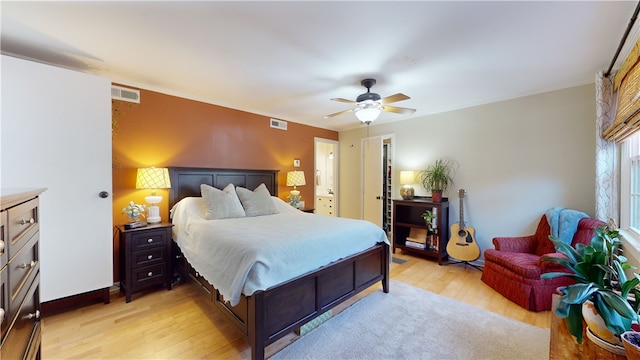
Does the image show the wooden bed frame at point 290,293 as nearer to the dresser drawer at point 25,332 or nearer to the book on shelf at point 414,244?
the dresser drawer at point 25,332

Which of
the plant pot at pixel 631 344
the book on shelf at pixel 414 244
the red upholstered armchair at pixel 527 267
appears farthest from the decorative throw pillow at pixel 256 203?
the plant pot at pixel 631 344

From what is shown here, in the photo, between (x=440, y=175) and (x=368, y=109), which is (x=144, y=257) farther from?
(x=440, y=175)

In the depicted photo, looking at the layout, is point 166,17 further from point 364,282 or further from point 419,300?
point 419,300

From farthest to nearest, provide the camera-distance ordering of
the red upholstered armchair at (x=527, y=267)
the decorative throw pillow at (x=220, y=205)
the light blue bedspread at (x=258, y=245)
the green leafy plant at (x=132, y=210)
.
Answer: the decorative throw pillow at (x=220, y=205) → the green leafy plant at (x=132, y=210) → the red upholstered armchair at (x=527, y=267) → the light blue bedspread at (x=258, y=245)

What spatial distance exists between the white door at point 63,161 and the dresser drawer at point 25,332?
1.32 m

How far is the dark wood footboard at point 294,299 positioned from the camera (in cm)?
177

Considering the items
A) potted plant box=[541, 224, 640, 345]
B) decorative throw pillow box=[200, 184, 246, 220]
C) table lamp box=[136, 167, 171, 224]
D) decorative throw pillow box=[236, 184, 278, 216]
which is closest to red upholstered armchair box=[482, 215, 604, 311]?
potted plant box=[541, 224, 640, 345]

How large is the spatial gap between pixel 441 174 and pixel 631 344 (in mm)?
3456

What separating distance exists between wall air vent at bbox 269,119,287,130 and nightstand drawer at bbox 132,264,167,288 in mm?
2762

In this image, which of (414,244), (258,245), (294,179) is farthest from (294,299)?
(414,244)

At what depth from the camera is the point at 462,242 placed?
3.75 m

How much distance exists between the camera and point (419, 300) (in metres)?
2.72

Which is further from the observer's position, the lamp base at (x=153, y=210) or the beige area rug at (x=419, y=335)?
the lamp base at (x=153, y=210)

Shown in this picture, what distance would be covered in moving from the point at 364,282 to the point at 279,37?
2507 mm
